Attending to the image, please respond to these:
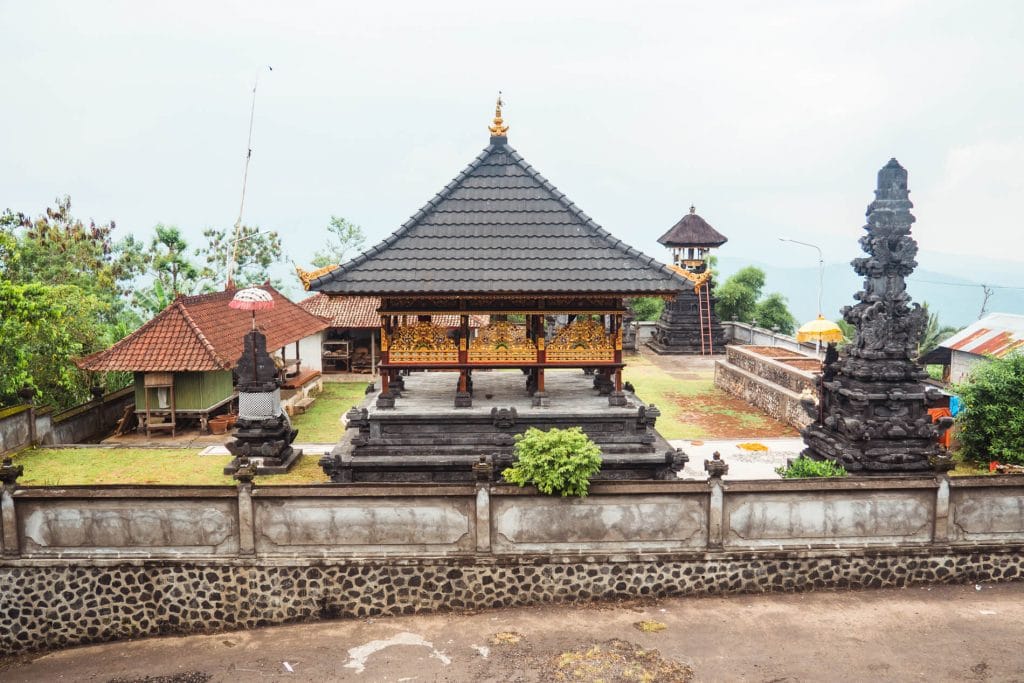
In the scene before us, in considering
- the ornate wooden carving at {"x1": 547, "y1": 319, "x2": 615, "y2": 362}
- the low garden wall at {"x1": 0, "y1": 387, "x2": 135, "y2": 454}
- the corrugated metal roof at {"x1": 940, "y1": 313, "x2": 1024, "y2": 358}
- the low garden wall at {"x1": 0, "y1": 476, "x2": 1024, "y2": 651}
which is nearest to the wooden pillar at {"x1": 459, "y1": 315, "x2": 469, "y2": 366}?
the ornate wooden carving at {"x1": 547, "y1": 319, "x2": 615, "y2": 362}

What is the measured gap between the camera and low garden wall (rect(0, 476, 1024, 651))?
910 centimetres

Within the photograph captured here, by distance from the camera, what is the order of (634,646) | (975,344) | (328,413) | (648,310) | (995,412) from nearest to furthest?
(634,646)
(995,412)
(328,413)
(975,344)
(648,310)

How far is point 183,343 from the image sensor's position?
18594mm

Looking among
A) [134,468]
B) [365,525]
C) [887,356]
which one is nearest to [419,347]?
[365,525]

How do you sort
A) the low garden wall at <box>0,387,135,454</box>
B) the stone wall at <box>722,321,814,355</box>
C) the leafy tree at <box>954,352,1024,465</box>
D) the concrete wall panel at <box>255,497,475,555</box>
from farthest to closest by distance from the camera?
the stone wall at <box>722,321,814,355</box>
the low garden wall at <box>0,387,135,454</box>
the leafy tree at <box>954,352,1024,465</box>
the concrete wall panel at <box>255,497,475,555</box>

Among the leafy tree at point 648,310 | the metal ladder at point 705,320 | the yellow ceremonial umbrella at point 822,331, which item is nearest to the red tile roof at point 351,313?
the metal ladder at point 705,320

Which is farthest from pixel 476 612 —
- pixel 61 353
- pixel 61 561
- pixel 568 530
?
pixel 61 353

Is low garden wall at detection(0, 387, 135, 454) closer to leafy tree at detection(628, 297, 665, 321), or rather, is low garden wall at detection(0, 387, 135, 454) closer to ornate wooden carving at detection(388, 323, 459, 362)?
ornate wooden carving at detection(388, 323, 459, 362)

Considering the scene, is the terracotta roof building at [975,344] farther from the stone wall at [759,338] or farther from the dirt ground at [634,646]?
the dirt ground at [634,646]

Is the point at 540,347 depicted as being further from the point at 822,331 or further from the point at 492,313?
the point at 822,331

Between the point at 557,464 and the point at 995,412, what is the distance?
11433 millimetres

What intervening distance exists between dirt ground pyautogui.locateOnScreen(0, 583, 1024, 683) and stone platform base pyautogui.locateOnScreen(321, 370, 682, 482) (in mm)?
2716

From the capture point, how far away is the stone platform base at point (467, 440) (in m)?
11.5

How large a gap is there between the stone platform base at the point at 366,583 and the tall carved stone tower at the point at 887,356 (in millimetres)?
3377
